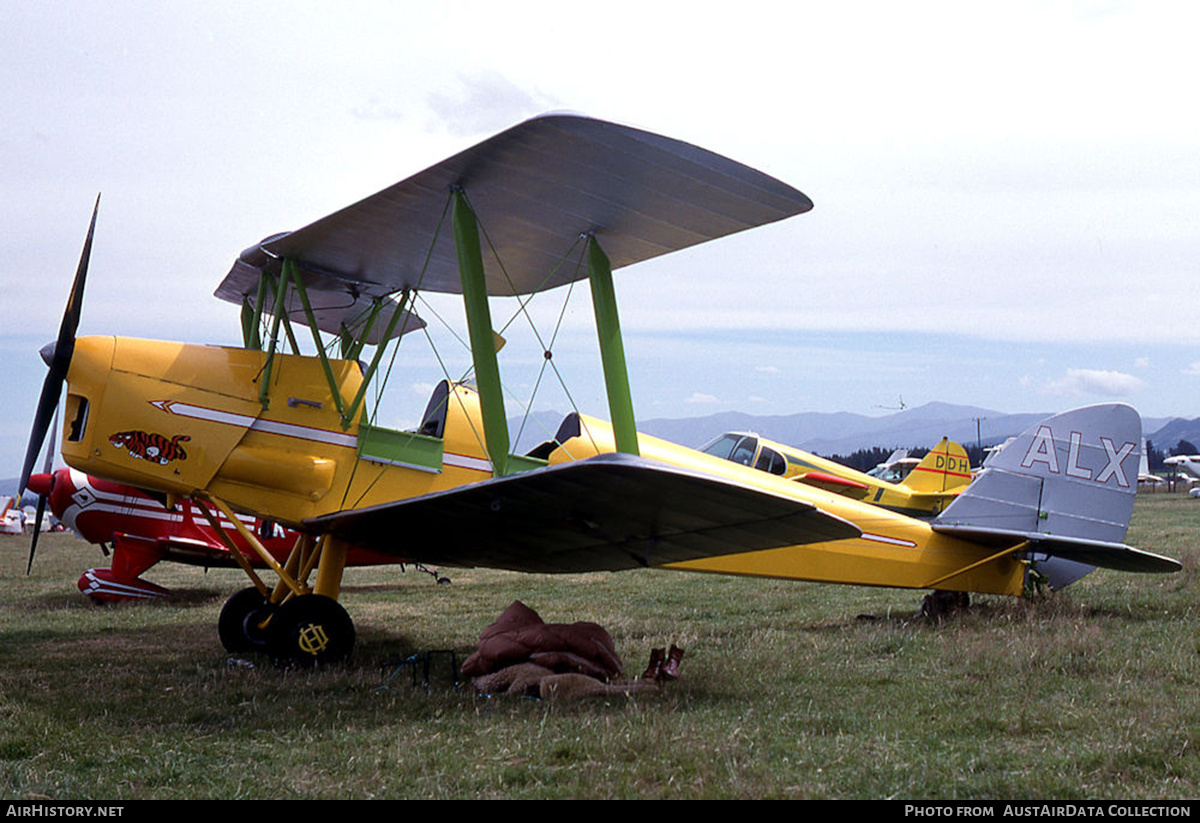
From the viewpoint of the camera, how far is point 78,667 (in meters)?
6.49

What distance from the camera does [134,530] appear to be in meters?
11.0

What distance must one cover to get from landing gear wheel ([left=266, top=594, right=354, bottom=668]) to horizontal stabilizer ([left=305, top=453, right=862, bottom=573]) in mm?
576

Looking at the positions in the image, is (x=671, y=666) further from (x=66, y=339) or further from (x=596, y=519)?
(x=66, y=339)

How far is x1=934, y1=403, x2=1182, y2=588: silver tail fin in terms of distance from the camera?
8.27 m

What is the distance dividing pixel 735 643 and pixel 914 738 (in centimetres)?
291

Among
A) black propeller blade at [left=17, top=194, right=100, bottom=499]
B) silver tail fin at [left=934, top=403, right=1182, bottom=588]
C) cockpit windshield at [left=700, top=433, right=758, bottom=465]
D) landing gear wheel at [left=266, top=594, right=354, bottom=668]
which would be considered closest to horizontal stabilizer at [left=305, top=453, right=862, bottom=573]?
landing gear wheel at [left=266, top=594, right=354, bottom=668]

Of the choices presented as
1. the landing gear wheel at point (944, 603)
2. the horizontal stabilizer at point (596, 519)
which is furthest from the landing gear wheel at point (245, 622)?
the landing gear wheel at point (944, 603)

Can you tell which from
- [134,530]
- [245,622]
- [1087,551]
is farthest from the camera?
[134,530]

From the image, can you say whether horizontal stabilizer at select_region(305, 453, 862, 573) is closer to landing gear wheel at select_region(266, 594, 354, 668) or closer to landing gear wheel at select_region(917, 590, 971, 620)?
landing gear wheel at select_region(266, 594, 354, 668)

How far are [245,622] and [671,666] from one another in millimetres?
3495

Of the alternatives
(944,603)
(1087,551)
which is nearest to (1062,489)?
(1087,551)

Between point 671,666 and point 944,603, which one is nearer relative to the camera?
point 671,666

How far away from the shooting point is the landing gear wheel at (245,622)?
23.2 feet
